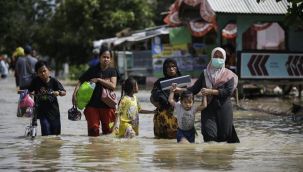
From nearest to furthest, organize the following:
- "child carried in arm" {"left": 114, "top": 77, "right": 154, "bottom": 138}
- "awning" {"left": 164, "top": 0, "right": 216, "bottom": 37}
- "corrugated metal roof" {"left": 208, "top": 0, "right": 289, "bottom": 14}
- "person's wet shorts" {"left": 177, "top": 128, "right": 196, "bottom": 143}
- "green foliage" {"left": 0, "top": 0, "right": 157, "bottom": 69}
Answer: "person's wet shorts" {"left": 177, "top": 128, "right": 196, "bottom": 143}
"child carried in arm" {"left": 114, "top": 77, "right": 154, "bottom": 138}
"corrugated metal roof" {"left": 208, "top": 0, "right": 289, "bottom": 14}
"awning" {"left": 164, "top": 0, "right": 216, "bottom": 37}
"green foliage" {"left": 0, "top": 0, "right": 157, "bottom": 69}

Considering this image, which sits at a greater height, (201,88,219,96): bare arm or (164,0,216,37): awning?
(164,0,216,37): awning

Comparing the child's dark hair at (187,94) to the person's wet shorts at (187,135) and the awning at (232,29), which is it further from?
the awning at (232,29)

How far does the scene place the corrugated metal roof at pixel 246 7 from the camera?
79.9ft

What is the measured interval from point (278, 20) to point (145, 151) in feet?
50.7

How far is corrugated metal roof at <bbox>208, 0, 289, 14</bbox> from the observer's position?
24364 millimetres

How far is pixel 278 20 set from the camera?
2541cm

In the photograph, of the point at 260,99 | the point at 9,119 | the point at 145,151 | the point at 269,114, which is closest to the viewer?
the point at 145,151

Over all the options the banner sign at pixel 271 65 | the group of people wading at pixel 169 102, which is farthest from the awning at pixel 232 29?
the group of people wading at pixel 169 102

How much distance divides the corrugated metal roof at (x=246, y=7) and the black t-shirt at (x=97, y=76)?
11.8m

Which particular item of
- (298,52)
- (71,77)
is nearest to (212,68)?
(298,52)

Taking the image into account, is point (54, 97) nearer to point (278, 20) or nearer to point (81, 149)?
point (81, 149)

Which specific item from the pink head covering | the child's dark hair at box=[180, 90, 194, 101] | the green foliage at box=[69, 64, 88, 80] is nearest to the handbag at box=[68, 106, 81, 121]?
the child's dark hair at box=[180, 90, 194, 101]

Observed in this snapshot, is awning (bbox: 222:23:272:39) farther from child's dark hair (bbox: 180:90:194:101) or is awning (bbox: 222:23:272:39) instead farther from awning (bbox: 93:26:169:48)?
child's dark hair (bbox: 180:90:194:101)

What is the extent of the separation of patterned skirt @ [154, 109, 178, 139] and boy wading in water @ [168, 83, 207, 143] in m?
0.52
